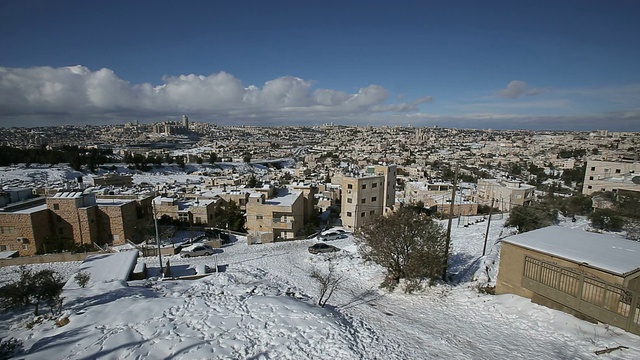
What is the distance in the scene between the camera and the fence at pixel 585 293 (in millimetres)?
8562

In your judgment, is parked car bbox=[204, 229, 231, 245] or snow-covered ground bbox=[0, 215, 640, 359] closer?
snow-covered ground bbox=[0, 215, 640, 359]

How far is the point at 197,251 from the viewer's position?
21594 millimetres

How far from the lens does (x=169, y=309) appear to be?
981cm

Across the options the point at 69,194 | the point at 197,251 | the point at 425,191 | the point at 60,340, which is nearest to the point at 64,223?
the point at 69,194

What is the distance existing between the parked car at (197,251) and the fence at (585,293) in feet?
62.2

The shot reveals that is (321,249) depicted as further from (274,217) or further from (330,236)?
(274,217)

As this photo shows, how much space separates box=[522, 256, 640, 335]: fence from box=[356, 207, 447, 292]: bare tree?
357 cm

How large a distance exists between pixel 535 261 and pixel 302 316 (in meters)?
8.44

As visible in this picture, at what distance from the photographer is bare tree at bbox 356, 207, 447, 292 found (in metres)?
13.5

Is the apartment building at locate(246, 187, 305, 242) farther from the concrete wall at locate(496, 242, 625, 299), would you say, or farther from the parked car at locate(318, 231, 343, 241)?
the concrete wall at locate(496, 242, 625, 299)

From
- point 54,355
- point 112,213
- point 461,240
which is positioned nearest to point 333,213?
point 461,240

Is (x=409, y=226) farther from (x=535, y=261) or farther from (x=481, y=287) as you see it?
(x=535, y=261)

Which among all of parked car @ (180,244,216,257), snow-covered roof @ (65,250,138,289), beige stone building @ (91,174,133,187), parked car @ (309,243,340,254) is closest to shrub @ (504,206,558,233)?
parked car @ (309,243,340,254)

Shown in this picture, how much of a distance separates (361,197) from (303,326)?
2430 cm
